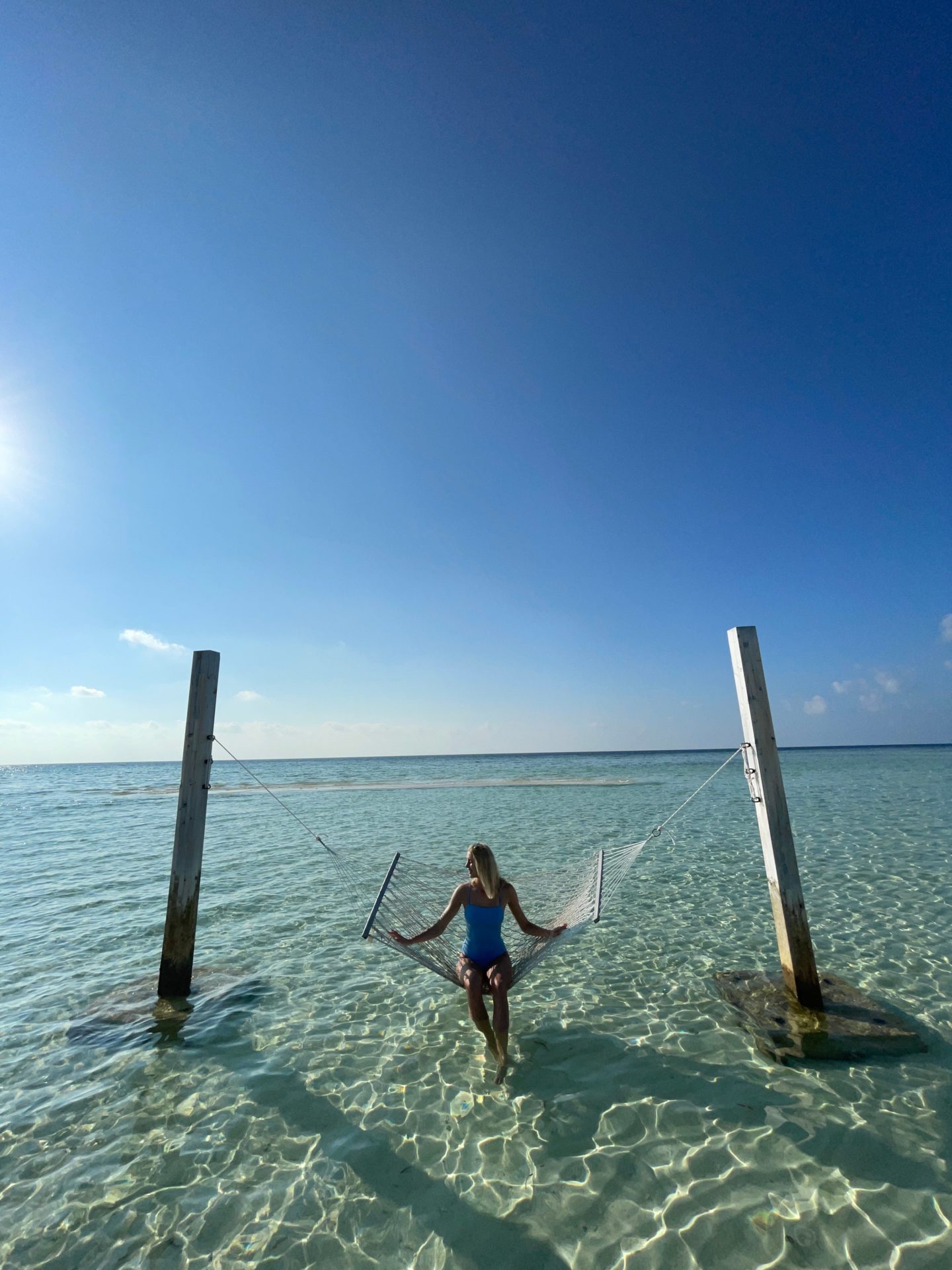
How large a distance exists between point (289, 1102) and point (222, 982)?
244 centimetres

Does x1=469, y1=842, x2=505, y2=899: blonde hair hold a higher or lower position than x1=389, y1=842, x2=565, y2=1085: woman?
higher

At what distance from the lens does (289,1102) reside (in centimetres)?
414

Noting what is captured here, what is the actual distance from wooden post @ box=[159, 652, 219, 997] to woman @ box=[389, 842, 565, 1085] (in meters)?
2.40

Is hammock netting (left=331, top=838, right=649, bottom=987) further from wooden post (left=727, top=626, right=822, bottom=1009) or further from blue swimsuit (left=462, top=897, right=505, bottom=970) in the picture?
wooden post (left=727, top=626, right=822, bottom=1009)

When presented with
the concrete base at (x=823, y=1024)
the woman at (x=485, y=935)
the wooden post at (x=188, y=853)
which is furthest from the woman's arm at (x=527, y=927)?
the wooden post at (x=188, y=853)

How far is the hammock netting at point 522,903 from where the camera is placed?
4.80m

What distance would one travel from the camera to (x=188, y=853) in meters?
5.72

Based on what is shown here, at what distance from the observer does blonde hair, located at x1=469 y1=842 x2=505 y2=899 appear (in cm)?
476

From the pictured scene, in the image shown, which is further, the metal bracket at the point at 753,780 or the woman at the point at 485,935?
the metal bracket at the point at 753,780

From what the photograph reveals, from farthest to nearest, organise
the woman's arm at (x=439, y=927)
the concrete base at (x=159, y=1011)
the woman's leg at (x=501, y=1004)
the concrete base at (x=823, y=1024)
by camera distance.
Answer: the concrete base at (x=159, y=1011) < the woman's arm at (x=439, y=927) < the concrete base at (x=823, y=1024) < the woman's leg at (x=501, y=1004)

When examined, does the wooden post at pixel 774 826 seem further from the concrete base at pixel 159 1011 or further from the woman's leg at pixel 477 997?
the concrete base at pixel 159 1011

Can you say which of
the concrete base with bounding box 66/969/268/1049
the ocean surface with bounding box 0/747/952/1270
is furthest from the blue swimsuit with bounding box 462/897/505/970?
the concrete base with bounding box 66/969/268/1049

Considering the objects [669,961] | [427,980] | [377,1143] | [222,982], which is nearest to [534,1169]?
[377,1143]

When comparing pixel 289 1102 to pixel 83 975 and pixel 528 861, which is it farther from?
pixel 528 861
